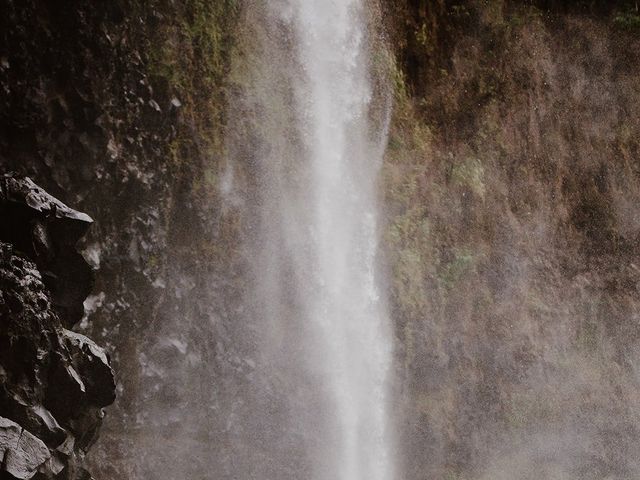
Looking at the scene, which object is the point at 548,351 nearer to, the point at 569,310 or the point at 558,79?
the point at 569,310

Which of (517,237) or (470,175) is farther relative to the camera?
(517,237)

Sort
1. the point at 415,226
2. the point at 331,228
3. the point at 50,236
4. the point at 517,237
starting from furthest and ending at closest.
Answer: the point at 517,237
the point at 415,226
the point at 331,228
the point at 50,236

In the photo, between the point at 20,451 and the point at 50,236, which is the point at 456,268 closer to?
the point at 50,236

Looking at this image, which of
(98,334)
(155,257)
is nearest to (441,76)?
(155,257)

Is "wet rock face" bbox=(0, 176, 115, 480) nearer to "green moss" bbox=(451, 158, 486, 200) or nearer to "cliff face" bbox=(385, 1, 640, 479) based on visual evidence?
"cliff face" bbox=(385, 1, 640, 479)

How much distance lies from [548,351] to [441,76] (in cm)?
548

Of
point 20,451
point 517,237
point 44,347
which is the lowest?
point 20,451

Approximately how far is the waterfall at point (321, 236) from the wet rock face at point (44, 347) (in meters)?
2.98

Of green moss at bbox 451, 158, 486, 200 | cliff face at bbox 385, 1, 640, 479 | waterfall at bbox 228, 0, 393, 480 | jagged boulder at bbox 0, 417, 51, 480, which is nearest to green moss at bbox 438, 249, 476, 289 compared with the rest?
cliff face at bbox 385, 1, 640, 479

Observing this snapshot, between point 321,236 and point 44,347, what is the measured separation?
187 inches

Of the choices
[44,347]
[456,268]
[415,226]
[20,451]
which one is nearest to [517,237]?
[456,268]

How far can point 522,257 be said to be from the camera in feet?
40.2

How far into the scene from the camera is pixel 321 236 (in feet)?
34.7

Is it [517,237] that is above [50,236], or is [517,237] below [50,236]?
above
